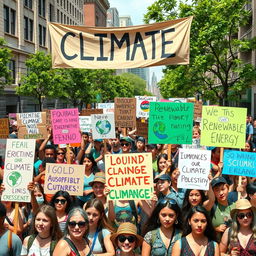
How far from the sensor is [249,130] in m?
14.5

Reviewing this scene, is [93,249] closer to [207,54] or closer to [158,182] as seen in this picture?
[158,182]

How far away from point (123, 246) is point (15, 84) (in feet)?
112

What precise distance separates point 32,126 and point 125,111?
104 inches

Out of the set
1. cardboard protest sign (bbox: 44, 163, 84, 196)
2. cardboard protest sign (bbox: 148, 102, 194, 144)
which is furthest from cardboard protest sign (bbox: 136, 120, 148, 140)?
cardboard protest sign (bbox: 44, 163, 84, 196)

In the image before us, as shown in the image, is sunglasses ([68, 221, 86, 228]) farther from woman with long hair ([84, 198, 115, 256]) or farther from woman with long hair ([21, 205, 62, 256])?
woman with long hair ([84, 198, 115, 256])

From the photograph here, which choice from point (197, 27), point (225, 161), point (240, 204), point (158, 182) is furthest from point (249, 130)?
point (240, 204)

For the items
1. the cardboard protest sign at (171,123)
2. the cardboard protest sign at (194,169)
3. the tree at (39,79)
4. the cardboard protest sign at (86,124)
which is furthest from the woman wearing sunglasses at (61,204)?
the tree at (39,79)

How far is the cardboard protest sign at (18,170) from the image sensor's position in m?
5.02

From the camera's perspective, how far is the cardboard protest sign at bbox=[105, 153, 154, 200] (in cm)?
490

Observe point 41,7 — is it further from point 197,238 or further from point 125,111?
point 197,238

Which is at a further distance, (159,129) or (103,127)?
(103,127)

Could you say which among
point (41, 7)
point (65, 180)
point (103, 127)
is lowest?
point (65, 180)

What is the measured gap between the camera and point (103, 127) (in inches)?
338

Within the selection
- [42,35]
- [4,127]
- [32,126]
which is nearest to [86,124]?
[32,126]
